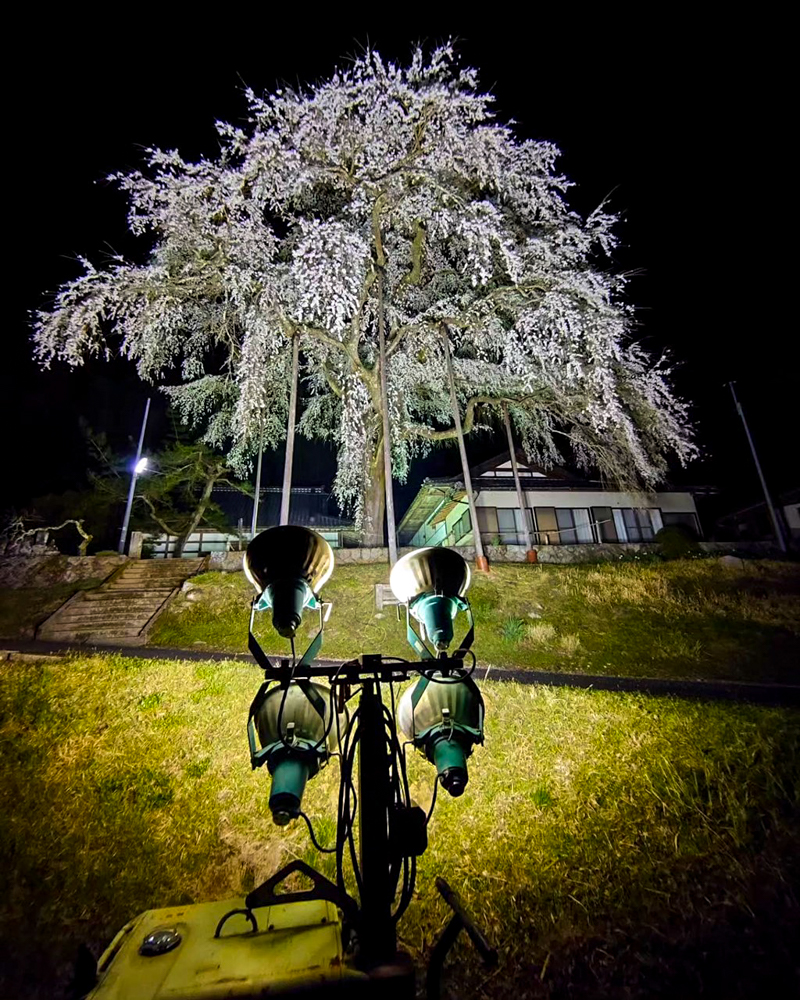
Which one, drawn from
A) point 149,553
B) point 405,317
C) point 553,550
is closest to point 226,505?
point 149,553

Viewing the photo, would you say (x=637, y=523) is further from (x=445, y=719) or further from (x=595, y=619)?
(x=445, y=719)

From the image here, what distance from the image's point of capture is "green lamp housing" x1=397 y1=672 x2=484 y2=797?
7.41 ft

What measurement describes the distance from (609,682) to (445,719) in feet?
20.3

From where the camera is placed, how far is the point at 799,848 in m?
3.72

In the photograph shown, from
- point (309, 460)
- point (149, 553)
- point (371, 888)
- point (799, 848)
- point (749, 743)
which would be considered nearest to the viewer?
point (371, 888)

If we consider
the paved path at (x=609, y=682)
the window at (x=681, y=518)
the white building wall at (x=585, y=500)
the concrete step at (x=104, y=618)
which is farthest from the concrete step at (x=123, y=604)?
the window at (x=681, y=518)

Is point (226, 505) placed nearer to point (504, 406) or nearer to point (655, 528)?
point (504, 406)

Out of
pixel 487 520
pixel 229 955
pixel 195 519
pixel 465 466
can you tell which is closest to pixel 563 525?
pixel 487 520

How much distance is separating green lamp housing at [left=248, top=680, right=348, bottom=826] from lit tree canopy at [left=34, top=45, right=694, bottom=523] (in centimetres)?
1127

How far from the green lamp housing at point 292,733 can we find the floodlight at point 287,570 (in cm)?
33

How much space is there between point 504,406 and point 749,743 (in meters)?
→ 13.0

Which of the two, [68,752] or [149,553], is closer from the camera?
[68,752]

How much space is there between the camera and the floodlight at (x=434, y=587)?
8.79 ft

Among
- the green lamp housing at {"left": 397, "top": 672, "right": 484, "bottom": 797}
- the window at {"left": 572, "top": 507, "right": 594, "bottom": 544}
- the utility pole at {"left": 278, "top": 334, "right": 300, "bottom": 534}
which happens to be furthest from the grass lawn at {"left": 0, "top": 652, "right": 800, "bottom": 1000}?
the window at {"left": 572, "top": 507, "right": 594, "bottom": 544}
